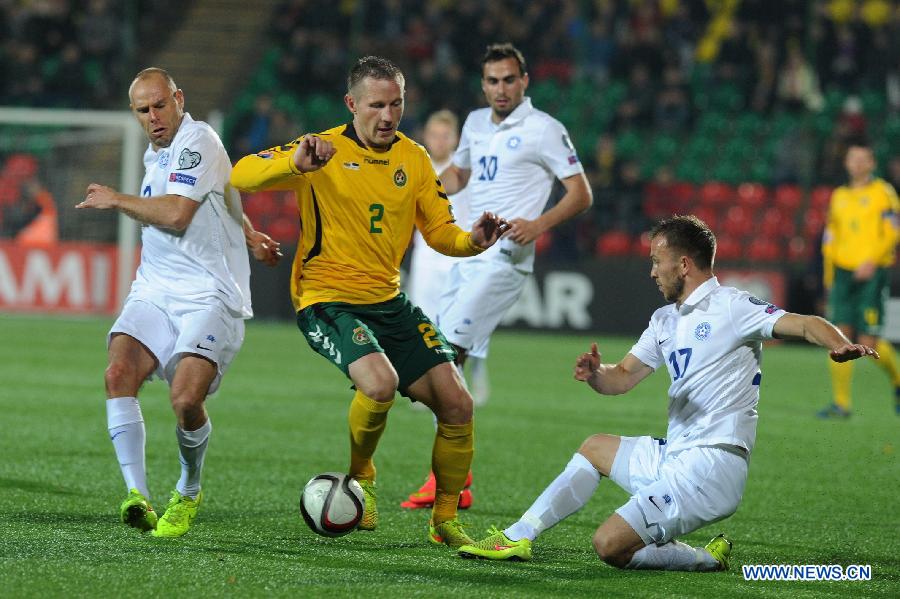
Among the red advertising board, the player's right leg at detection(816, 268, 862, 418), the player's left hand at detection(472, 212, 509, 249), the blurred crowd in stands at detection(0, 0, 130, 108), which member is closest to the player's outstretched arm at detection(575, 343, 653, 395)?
the player's left hand at detection(472, 212, 509, 249)

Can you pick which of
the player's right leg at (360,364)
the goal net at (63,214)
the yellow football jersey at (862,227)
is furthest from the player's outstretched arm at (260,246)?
the goal net at (63,214)

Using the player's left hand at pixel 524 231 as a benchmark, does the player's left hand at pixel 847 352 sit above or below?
below

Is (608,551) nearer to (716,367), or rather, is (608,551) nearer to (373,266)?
(716,367)

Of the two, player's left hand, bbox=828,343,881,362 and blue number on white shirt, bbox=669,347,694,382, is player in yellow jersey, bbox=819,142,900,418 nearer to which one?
blue number on white shirt, bbox=669,347,694,382

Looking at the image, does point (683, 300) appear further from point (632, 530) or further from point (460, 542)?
point (460, 542)

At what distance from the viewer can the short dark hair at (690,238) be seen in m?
5.38

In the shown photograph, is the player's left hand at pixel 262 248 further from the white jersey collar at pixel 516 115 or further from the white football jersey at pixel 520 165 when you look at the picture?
the white jersey collar at pixel 516 115

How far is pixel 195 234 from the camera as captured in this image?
609cm

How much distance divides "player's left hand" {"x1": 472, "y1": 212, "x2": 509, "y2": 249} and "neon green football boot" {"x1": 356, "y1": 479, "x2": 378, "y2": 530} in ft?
4.04

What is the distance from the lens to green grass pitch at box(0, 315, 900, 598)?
5.04 meters

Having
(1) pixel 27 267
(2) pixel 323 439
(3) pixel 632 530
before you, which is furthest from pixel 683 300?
(1) pixel 27 267

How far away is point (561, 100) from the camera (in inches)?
824

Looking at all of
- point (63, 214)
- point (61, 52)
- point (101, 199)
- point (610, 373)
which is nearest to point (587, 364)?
point (610, 373)

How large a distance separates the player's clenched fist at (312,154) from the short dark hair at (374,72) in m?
0.41
